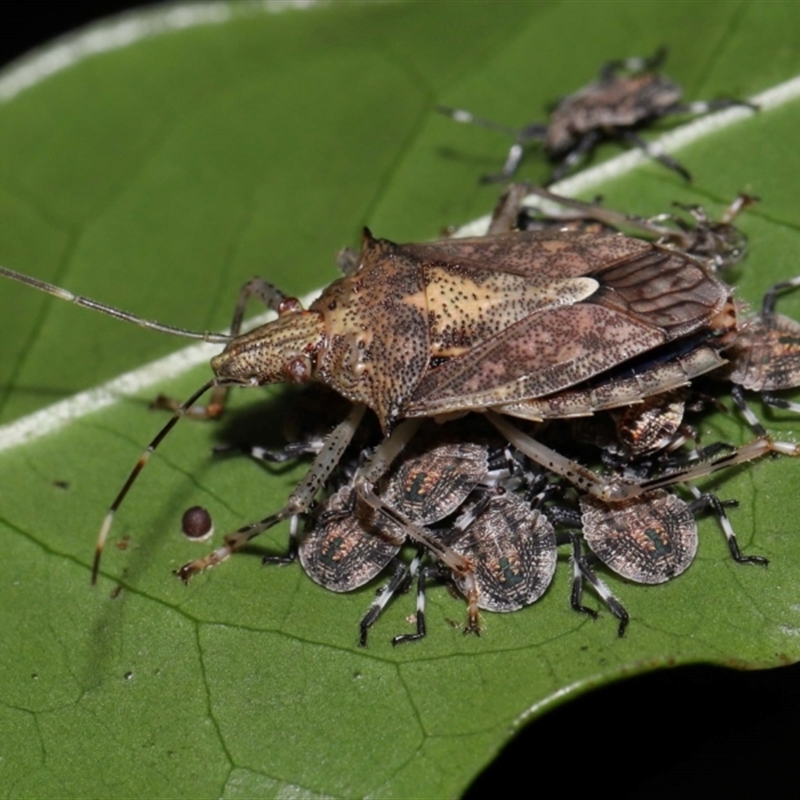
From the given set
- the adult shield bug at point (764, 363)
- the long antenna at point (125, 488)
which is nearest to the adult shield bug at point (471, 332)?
the long antenna at point (125, 488)

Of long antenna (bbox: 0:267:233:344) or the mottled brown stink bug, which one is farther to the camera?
the mottled brown stink bug

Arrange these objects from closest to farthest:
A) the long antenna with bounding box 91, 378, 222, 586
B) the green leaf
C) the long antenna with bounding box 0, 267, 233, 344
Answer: the green leaf, the long antenna with bounding box 91, 378, 222, 586, the long antenna with bounding box 0, 267, 233, 344

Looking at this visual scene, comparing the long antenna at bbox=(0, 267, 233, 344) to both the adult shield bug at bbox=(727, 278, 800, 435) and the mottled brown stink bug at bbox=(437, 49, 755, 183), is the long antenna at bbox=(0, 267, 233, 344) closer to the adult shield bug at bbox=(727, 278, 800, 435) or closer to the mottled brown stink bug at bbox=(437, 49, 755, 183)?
the mottled brown stink bug at bbox=(437, 49, 755, 183)

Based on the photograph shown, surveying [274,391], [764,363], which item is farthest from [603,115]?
[274,391]

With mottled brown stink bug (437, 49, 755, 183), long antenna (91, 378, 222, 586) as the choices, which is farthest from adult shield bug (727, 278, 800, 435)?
long antenna (91, 378, 222, 586)

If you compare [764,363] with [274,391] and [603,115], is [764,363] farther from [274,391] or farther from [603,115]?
[274,391]

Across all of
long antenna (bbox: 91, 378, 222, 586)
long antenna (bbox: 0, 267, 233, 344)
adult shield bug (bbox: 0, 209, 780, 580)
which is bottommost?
long antenna (bbox: 91, 378, 222, 586)
